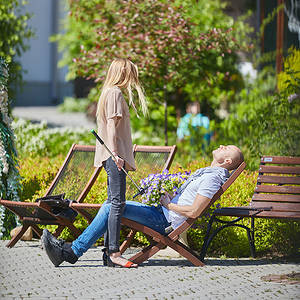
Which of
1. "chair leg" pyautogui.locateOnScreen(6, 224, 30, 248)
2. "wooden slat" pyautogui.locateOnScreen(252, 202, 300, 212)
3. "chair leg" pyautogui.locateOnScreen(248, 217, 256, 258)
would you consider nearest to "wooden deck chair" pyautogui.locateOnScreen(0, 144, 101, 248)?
"chair leg" pyautogui.locateOnScreen(6, 224, 30, 248)

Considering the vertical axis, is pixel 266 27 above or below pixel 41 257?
above

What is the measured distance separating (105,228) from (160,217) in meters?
0.50

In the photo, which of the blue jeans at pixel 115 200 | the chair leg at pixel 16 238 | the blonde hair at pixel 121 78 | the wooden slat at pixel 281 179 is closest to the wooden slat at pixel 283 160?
the wooden slat at pixel 281 179

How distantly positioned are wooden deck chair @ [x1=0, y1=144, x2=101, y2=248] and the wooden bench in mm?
1343

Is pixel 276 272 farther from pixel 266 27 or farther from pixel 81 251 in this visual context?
pixel 266 27

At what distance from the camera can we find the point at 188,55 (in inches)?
398

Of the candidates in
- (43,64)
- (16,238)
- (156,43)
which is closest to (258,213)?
(16,238)

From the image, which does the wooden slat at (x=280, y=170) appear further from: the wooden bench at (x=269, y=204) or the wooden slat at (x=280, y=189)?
the wooden slat at (x=280, y=189)

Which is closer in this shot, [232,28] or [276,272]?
[276,272]

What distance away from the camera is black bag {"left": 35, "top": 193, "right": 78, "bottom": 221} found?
624 centimetres

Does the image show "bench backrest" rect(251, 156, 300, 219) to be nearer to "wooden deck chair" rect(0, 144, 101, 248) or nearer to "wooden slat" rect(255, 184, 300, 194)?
"wooden slat" rect(255, 184, 300, 194)

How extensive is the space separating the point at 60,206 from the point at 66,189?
0.85m

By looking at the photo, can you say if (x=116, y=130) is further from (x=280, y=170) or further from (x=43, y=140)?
(x=43, y=140)

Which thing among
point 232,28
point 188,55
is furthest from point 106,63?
point 232,28
